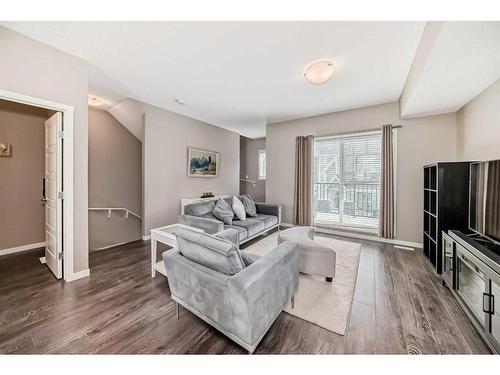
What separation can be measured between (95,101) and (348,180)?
506cm

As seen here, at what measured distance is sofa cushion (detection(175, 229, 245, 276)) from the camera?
1339mm

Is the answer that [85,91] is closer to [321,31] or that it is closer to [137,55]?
[137,55]

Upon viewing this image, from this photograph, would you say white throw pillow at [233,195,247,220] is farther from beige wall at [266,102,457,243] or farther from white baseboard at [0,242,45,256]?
white baseboard at [0,242,45,256]

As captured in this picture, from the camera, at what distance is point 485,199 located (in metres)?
2.01

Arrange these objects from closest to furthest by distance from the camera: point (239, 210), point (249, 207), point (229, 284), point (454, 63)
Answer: point (229, 284)
point (454, 63)
point (239, 210)
point (249, 207)

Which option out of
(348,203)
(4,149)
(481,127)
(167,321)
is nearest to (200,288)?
(167,321)

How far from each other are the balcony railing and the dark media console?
1587 mm

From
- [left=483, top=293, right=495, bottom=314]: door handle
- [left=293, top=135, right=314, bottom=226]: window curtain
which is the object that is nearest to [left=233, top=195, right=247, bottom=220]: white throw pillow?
[left=293, top=135, right=314, bottom=226]: window curtain

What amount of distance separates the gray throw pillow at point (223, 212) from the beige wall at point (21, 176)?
2988 millimetres

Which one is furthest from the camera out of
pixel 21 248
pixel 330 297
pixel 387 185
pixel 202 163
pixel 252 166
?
pixel 252 166

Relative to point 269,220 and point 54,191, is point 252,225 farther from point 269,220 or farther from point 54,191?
point 54,191

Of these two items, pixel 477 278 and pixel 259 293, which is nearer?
pixel 259 293

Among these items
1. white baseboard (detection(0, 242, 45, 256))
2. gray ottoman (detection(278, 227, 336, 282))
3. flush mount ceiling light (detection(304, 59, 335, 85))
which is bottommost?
white baseboard (detection(0, 242, 45, 256))
